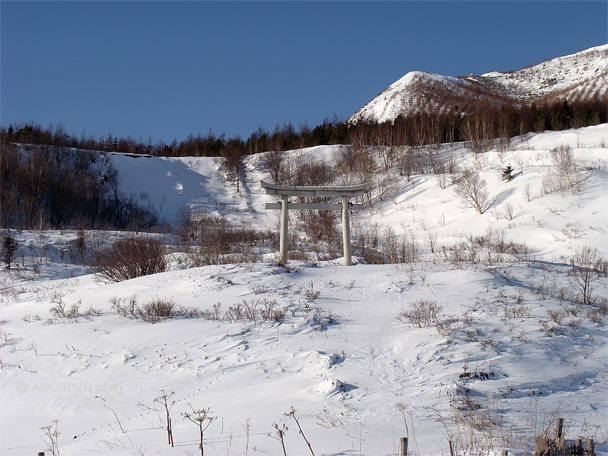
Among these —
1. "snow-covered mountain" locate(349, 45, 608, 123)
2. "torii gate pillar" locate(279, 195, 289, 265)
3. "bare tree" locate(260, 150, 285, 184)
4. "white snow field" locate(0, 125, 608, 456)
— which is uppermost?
"snow-covered mountain" locate(349, 45, 608, 123)

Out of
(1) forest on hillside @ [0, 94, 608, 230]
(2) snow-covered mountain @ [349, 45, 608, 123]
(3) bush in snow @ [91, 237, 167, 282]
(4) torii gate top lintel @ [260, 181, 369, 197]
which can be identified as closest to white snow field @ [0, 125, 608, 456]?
(3) bush in snow @ [91, 237, 167, 282]

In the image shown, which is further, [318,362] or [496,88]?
[496,88]

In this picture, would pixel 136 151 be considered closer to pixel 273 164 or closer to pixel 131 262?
pixel 273 164

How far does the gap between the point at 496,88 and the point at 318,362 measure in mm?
83908

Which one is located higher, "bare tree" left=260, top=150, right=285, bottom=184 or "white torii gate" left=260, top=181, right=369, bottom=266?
"bare tree" left=260, top=150, right=285, bottom=184

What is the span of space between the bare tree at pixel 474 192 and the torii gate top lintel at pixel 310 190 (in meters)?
16.0

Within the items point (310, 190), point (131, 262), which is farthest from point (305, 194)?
point (131, 262)

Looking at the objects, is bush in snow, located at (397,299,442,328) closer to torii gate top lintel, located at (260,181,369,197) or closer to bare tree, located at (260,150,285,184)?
torii gate top lintel, located at (260,181,369,197)

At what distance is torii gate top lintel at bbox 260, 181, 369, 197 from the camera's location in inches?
613

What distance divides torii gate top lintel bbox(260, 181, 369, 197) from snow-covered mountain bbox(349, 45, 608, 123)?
Result: 159 ft

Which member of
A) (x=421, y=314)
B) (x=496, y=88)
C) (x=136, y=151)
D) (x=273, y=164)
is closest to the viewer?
(x=421, y=314)

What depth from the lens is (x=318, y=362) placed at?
22.8 ft

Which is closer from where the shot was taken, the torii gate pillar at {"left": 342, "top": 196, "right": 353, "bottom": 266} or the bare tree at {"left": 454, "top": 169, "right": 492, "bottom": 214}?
the torii gate pillar at {"left": 342, "top": 196, "right": 353, "bottom": 266}

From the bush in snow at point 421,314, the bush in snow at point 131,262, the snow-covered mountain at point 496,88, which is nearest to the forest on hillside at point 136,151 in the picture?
the snow-covered mountain at point 496,88
